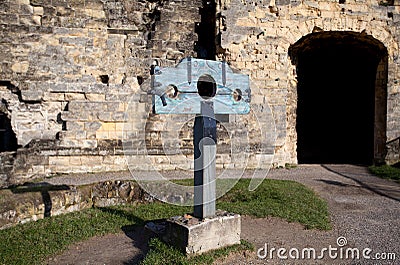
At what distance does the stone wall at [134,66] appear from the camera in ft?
30.7

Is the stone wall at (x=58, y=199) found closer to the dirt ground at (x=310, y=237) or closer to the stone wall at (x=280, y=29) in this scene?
the dirt ground at (x=310, y=237)

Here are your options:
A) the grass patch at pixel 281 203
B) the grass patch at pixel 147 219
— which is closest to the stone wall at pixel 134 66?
the grass patch at pixel 281 203

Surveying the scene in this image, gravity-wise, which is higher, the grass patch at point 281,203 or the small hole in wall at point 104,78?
the small hole in wall at point 104,78

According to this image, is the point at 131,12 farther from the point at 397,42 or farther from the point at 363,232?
the point at 363,232

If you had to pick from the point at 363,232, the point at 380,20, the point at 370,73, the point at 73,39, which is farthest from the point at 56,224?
the point at 370,73

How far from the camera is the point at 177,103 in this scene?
409 centimetres

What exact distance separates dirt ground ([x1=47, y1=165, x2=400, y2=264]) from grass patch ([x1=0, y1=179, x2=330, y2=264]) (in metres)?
0.15

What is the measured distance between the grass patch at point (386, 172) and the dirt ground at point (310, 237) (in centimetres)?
176

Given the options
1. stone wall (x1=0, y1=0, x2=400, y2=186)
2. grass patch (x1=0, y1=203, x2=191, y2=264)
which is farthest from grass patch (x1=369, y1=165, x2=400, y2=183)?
grass patch (x1=0, y1=203, x2=191, y2=264)

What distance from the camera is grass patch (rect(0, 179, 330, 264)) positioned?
417 cm
